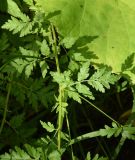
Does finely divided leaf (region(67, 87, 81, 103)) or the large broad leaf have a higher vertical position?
the large broad leaf

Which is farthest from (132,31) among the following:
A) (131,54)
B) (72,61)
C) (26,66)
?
(26,66)

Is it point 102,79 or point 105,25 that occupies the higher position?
point 105,25

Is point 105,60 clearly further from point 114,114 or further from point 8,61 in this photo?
point 114,114

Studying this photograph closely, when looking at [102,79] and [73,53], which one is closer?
[102,79]

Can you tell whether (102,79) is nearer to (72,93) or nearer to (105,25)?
(72,93)

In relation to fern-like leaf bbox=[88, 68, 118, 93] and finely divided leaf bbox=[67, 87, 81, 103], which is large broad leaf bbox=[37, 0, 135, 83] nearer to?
fern-like leaf bbox=[88, 68, 118, 93]

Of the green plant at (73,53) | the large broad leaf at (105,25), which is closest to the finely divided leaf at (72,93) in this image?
the green plant at (73,53)

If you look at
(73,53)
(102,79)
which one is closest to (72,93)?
(102,79)

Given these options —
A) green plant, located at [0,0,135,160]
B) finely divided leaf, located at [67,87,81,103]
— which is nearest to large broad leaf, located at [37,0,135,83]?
green plant, located at [0,0,135,160]

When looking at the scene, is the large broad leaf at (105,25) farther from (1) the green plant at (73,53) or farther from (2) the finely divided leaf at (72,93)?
(2) the finely divided leaf at (72,93)
